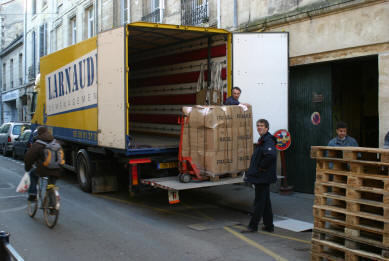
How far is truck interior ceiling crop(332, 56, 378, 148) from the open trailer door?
1.57 metres

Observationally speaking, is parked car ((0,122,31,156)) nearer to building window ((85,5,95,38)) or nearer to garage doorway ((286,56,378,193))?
building window ((85,5,95,38))

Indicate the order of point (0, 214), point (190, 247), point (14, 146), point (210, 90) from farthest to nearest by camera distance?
point (14, 146) < point (210, 90) < point (0, 214) < point (190, 247)

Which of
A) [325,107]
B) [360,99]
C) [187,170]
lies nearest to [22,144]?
[187,170]

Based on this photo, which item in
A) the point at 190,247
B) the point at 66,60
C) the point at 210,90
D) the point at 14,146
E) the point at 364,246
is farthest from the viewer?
the point at 14,146

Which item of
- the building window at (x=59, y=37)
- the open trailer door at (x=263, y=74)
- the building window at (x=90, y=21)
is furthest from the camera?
the building window at (x=59, y=37)

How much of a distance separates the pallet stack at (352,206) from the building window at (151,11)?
38.9 feet

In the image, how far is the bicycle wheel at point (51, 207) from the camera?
22.0ft

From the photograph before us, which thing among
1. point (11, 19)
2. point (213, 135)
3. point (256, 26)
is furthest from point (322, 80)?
point (11, 19)

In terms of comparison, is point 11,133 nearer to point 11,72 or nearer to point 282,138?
point 282,138

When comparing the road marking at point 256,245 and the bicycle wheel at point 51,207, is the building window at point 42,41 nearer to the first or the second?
the bicycle wheel at point 51,207

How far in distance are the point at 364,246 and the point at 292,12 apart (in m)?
6.52

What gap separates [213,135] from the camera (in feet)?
23.6

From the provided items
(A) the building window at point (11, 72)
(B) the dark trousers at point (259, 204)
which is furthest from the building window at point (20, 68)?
(B) the dark trousers at point (259, 204)

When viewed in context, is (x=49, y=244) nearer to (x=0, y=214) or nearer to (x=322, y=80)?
(x=0, y=214)
